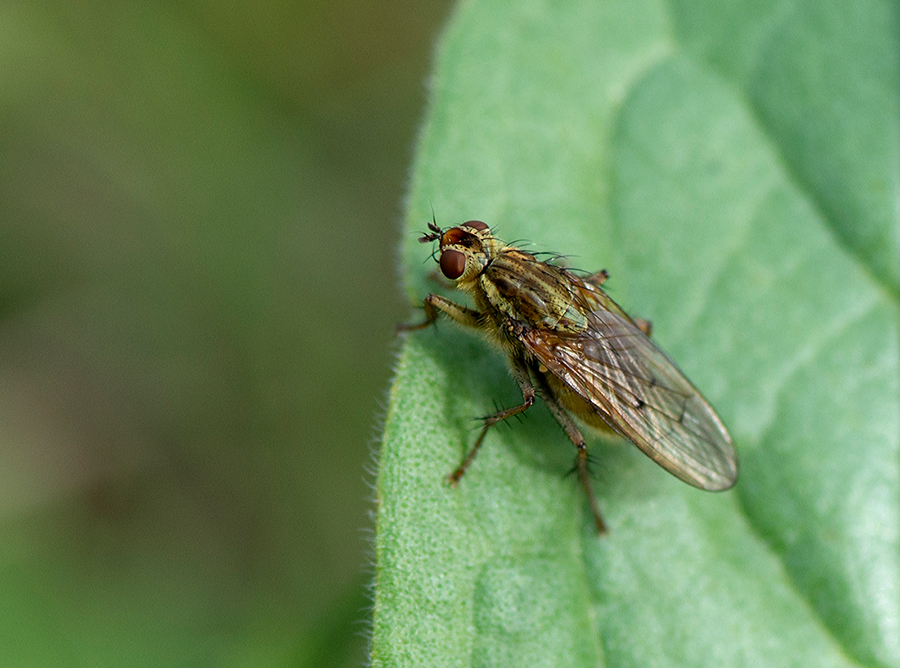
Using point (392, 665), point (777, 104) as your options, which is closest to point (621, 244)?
point (777, 104)

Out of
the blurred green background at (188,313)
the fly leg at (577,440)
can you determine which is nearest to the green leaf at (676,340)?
the fly leg at (577,440)

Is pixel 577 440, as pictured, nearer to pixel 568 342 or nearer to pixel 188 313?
pixel 568 342

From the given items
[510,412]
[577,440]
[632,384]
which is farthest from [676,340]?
[510,412]

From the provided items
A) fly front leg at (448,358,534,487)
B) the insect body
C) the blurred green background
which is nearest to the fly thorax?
the insect body

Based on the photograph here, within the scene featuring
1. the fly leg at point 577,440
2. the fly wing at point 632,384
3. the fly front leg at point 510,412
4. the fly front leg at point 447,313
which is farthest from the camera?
the fly front leg at point 447,313

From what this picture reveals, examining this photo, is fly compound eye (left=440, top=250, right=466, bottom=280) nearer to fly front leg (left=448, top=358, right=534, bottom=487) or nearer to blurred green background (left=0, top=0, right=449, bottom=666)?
fly front leg (left=448, top=358, right=534, bottom=487)

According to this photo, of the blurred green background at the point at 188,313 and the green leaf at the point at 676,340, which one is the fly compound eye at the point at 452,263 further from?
the blurred green background at the point at 188,313

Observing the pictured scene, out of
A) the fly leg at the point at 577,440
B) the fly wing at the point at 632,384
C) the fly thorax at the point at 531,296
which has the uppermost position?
the fly thorax at the point at 531,296
